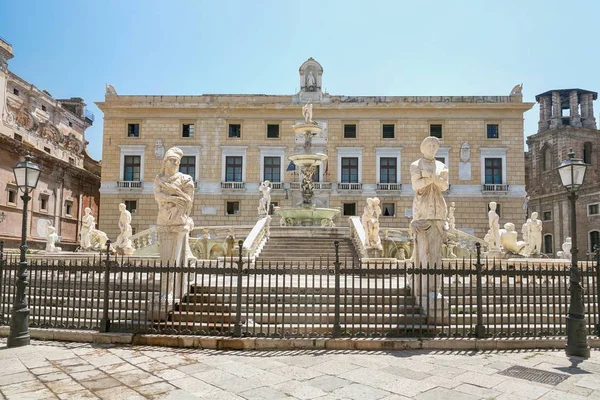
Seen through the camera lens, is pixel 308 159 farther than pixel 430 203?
Yes

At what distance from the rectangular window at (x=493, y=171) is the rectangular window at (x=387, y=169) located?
7065mm

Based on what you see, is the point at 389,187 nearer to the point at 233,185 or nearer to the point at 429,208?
the point at 233,185

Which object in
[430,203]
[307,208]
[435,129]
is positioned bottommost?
[430,203]

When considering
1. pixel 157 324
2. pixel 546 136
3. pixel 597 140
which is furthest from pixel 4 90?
pixel 597 140

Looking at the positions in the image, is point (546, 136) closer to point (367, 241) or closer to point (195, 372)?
point (367, 241)

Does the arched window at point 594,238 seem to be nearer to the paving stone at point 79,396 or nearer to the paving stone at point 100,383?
the paving stone at point 100,383

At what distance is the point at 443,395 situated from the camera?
16.3 feet

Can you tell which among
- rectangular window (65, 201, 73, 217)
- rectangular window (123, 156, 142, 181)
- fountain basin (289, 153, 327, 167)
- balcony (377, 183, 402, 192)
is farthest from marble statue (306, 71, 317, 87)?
rectangular window (65, 201, 73, 217)

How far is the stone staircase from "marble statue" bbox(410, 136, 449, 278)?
7201mm

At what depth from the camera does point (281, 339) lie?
705 centimetres

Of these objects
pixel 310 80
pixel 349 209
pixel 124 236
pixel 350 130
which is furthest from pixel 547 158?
pixel 124 236

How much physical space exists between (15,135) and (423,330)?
109 feet

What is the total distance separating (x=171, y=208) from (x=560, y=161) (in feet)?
155

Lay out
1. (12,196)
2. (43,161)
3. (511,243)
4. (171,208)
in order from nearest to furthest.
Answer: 1. (171,208)
2. (511,243)
3. (12,196)
4. (43,161)
